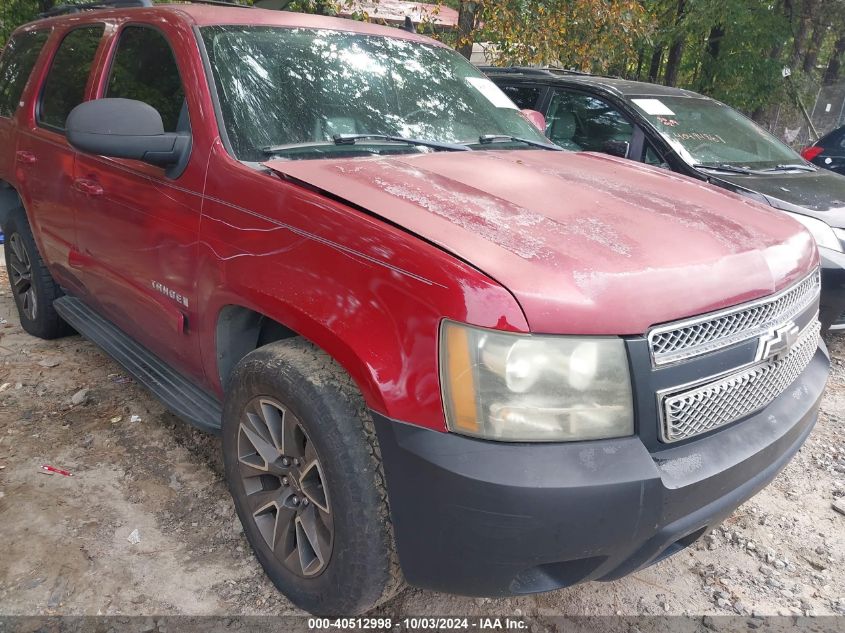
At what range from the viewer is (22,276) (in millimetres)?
4258

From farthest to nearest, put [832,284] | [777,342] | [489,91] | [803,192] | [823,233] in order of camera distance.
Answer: [803,192]
[823,233]
[832,284]
[489,91]
[777,342]

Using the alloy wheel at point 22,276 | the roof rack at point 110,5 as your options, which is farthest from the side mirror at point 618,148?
the alloy wheel at point 22,276

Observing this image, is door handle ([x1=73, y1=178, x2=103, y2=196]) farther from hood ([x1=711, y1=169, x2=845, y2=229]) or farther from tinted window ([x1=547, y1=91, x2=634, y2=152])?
hood ([x1=711, y1=169, x2=845, y2=229])

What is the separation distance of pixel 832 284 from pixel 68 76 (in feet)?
15.1

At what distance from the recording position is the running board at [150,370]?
8.29 ft

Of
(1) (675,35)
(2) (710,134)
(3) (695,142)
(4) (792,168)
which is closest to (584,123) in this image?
(3) (695,142)

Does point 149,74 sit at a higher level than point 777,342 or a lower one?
higher

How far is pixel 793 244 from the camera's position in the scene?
2152 mm

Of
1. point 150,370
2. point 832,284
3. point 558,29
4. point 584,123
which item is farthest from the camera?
point 558,29

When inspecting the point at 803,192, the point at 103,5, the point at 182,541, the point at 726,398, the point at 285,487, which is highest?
the point at 103,5

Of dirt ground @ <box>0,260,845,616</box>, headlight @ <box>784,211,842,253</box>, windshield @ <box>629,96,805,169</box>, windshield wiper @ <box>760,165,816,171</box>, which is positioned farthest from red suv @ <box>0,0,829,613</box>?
windshield wiper @ <box>760,165,816,171</box>

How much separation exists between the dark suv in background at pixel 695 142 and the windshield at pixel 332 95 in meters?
2.19

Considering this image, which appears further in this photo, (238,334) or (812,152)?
(812,152)

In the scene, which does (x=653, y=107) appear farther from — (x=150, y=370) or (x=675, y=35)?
(x=675, y=35)
